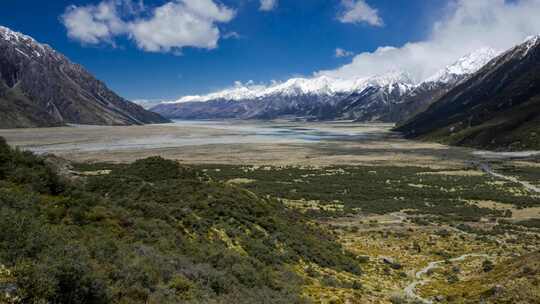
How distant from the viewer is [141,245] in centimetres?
1437

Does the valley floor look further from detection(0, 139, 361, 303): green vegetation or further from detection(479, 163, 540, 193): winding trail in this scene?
detection(0, 139, 361, 303): green vegetation

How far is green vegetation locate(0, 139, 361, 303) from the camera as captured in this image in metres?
8.97

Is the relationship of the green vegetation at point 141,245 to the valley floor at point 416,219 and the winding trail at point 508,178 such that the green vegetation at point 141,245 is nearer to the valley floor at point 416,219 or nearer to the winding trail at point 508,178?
the valley floor at point 416,219

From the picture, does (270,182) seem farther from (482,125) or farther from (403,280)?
(482,125)

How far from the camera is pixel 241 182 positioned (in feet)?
225

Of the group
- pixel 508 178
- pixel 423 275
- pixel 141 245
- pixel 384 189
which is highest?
pixel 141 245

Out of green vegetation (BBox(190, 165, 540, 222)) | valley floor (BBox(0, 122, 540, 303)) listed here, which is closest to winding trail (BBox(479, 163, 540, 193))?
valley floor (BBox(0, 122, 540, 303))

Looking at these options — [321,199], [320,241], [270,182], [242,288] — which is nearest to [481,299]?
[242,288]

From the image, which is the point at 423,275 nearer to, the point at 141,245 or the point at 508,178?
the point at 141,245

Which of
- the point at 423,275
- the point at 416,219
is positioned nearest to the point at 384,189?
the point at 416,219

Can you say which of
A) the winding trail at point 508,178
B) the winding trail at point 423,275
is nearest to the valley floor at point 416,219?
the winding trail at point 423,275

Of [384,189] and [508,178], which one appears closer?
[384,189]

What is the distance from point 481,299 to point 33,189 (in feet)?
68.2

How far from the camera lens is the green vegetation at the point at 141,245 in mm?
8969
